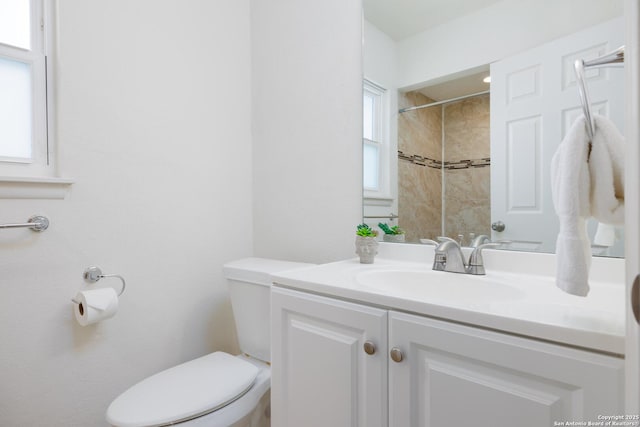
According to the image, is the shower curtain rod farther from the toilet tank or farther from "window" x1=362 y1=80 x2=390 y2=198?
the toilet tank

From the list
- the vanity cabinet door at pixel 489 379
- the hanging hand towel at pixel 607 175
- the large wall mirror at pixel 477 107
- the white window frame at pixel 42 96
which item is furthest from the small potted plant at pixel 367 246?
the white window frame at pixel 42 96

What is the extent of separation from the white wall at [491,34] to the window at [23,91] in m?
1.35

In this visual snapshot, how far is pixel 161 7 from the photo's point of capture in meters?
1.45

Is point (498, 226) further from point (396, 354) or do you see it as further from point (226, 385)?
point (226, 385)

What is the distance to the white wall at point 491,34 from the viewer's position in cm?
Result: 95

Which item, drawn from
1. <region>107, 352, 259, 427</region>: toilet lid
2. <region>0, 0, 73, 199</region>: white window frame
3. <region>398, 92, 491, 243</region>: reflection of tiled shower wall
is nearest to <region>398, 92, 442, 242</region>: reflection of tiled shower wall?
<region>398, 92, 491, 243</region>: reflection of tiled shower wall

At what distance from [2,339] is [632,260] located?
160 centimetres

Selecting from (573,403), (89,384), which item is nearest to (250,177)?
(89,384)

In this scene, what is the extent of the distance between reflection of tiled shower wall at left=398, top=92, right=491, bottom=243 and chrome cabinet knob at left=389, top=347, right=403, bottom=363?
0.58 metres

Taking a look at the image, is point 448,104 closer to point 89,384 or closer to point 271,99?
→ point 271,99

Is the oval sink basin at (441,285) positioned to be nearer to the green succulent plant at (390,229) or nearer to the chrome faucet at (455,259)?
the chrome faucet at (455,259)

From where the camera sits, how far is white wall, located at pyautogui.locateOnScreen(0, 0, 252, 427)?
1.14 meters

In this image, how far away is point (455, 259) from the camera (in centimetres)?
108

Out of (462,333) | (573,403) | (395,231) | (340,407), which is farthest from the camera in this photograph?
(395,231)
